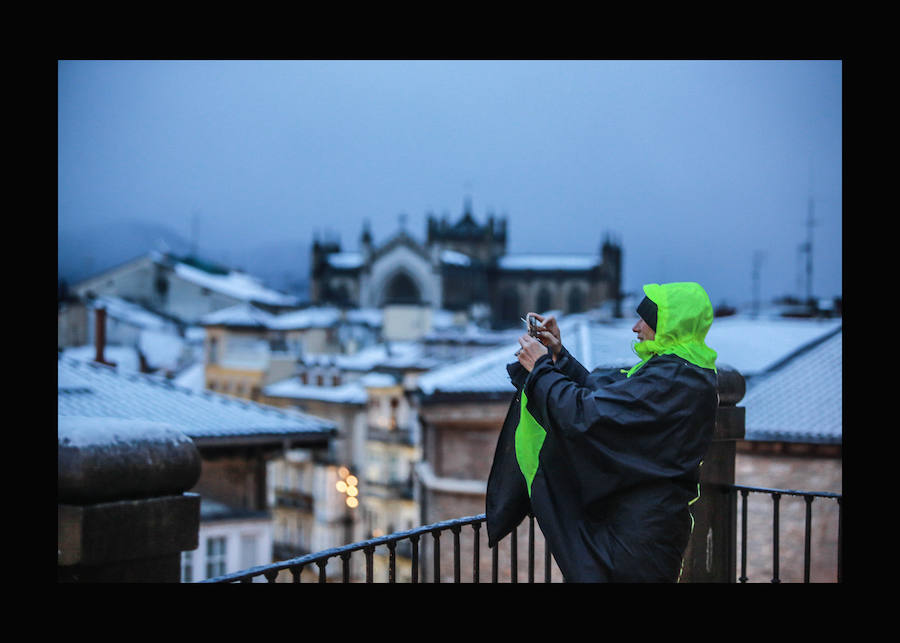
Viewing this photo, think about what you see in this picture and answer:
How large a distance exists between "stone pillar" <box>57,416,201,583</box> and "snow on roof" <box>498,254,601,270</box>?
68466 millimetres

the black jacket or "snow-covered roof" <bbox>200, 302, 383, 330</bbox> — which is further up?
"snow-covered roof" <bbox>200, 302, 383, 330</bbox>

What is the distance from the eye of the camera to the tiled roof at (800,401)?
1112 cm

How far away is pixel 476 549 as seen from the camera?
3.65 m

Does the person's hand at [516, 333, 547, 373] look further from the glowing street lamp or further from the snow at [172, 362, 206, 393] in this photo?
the snow at [172, 362, 206, 393]

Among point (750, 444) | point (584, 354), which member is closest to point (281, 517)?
point (584, 354)

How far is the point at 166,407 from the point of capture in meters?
9.66

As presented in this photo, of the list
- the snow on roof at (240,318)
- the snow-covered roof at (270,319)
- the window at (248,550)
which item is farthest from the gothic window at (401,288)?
the window at (248,550)

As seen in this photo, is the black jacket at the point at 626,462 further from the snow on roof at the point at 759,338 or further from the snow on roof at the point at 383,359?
the snow on roof at the point at 383,359

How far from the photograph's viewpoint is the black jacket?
9.11 feet

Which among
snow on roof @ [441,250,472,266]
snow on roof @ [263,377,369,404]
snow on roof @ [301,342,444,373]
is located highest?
snow on roof @ [441,250,472,266]

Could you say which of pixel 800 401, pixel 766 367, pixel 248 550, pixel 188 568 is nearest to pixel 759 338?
pixel 766 367

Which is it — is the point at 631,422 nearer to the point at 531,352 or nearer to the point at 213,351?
the point at 531,352

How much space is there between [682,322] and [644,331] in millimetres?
153

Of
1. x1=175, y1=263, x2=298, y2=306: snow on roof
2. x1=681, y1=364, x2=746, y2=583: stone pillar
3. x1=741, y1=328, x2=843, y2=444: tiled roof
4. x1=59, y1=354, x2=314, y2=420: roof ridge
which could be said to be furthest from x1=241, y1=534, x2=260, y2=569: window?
x1=175, y1=263, x2=298, y2=306: snow on roof
